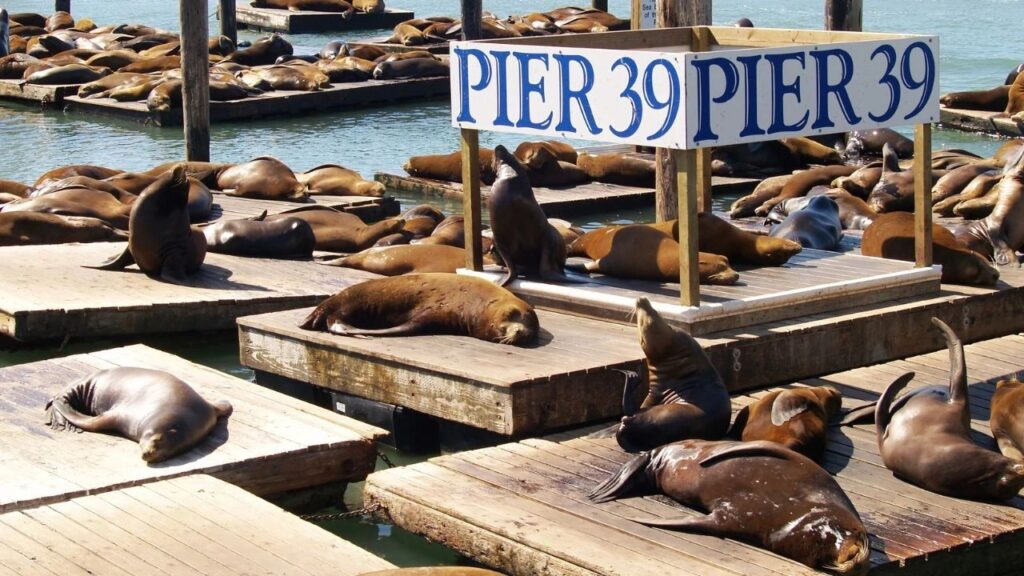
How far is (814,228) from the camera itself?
829 cm

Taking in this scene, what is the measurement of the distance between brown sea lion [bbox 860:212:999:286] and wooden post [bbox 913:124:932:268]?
0.27 m

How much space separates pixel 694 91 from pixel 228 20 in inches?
874

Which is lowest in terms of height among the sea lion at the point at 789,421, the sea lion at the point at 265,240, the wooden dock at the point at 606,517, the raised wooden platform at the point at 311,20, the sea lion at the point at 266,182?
the wooden dock at the point at 606,517

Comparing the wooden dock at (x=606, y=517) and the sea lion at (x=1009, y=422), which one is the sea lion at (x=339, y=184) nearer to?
the wooden dock at (x=606, y=517)

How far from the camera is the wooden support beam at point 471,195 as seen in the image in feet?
23.4

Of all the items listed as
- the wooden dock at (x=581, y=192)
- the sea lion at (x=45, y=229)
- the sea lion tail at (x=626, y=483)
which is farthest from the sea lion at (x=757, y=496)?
the wooden dock at (x=581, y=192)

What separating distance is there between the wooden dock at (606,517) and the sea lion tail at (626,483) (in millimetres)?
45

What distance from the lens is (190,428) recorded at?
541 cm

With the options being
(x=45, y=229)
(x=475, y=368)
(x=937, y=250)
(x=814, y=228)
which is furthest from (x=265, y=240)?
(x=937, y=250)

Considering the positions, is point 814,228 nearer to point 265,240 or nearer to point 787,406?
point 787,406

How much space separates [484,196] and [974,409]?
6507mm

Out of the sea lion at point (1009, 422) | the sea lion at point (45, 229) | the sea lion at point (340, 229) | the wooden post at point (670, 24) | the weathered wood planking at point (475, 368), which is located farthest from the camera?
the sea lion at point (45, 229)

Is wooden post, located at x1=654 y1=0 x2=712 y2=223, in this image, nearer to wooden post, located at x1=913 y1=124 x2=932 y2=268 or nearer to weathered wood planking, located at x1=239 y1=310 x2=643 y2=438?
wooden post, located at x1=913 y1=124 x2=932 y2=268

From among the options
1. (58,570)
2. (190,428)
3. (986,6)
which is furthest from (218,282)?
(986,6)
